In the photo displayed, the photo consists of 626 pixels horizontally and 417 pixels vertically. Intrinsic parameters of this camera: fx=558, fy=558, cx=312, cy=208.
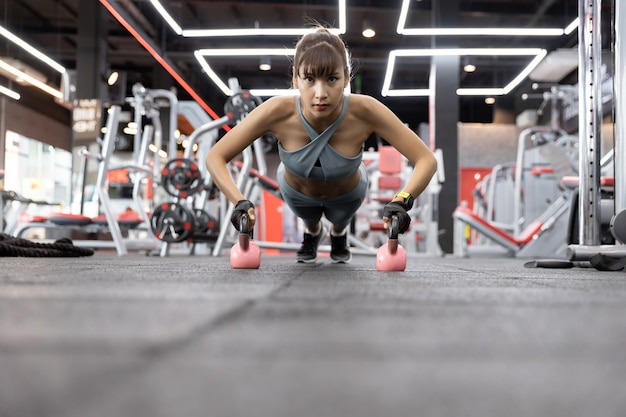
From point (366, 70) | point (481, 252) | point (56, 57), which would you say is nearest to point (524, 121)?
point (366, 70)

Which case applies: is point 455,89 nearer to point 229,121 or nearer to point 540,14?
point 540,14

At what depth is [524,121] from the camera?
1166 cm

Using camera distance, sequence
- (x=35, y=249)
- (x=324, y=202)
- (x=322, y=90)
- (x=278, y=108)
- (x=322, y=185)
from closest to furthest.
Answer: (x=322, y=90) < (x=278, y=108) < (x=322, y=185) < (x=324, y=202) < (x=35, y=249)

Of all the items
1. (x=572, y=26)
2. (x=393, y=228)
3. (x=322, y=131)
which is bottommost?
(x=393, y=228)

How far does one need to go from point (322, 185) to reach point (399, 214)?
52cm

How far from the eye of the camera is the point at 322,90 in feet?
5.49

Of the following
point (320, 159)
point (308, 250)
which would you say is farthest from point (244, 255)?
point (308, 250)

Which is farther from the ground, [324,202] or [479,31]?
[479,31]

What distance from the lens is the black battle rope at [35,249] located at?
2.36 metres

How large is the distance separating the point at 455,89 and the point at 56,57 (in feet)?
23.1

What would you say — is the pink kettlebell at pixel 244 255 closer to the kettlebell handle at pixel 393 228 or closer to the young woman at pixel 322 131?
the young woman at pixel 322 131

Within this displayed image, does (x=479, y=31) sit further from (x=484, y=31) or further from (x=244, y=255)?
(x=244, y=255)

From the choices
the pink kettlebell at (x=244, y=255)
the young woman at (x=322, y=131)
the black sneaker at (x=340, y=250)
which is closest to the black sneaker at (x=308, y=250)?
the black sneaker at (x=340, y=250)

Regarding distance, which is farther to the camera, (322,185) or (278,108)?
(322,185)
